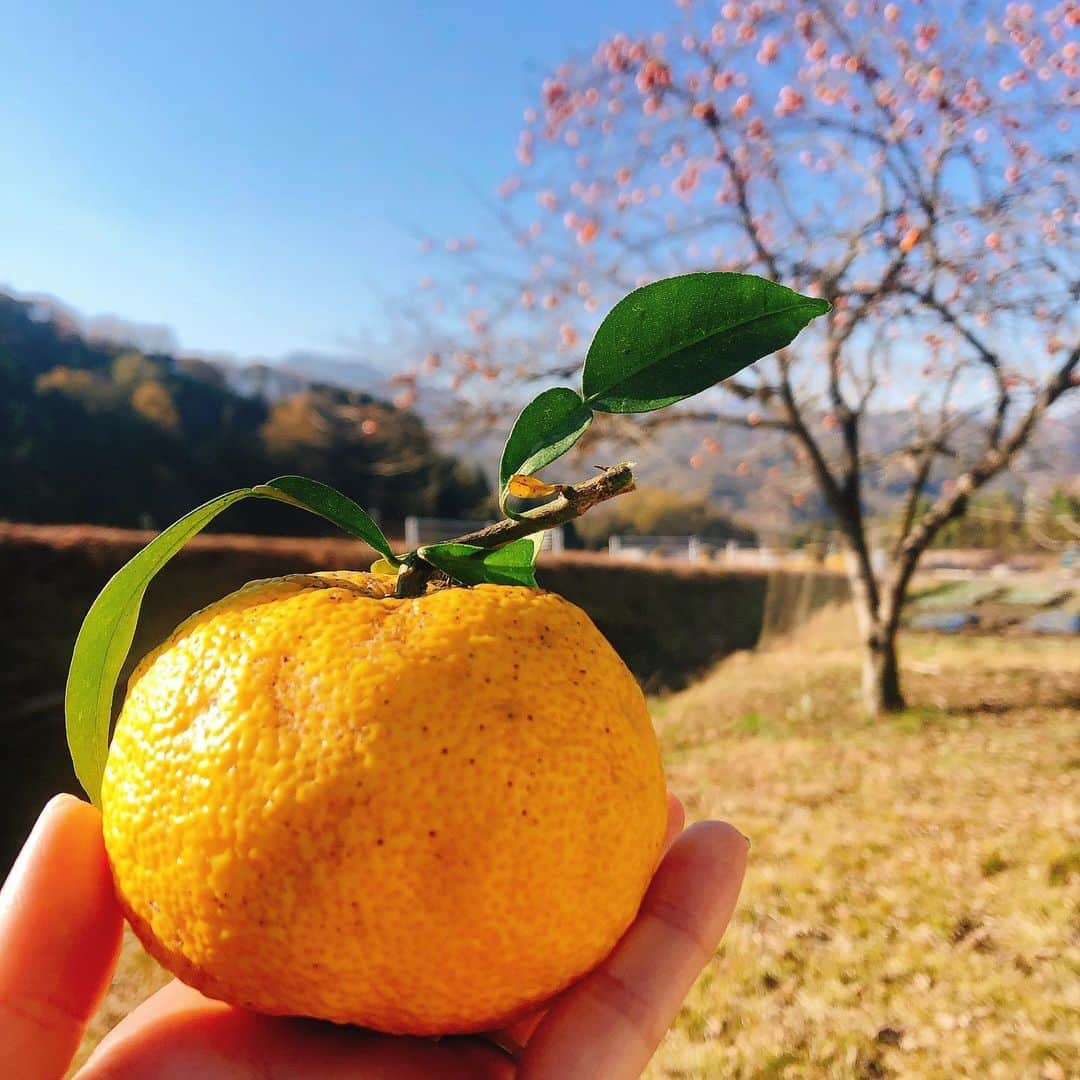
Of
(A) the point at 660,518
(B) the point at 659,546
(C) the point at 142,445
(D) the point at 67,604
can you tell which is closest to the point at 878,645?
(D) the point at 67,604

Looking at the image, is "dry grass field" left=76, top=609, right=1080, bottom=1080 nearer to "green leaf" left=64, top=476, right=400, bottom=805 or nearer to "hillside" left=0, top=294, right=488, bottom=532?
"green leaf" left=64, top=476, right=400, bottom=805

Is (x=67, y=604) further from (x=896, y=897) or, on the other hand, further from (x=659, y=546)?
(x=659, y=546)

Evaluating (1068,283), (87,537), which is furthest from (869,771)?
(87,537)

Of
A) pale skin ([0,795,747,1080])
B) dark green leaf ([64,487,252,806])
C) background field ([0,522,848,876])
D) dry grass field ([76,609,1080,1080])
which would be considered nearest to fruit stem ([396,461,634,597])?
dark green leaf ([64,487,252,806])

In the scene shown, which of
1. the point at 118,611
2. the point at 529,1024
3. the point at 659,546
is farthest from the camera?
the point at 659,546

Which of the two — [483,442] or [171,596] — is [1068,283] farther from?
[171,596]

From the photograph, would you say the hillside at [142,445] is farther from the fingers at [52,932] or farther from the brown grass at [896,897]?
the fingers at [52,932]
